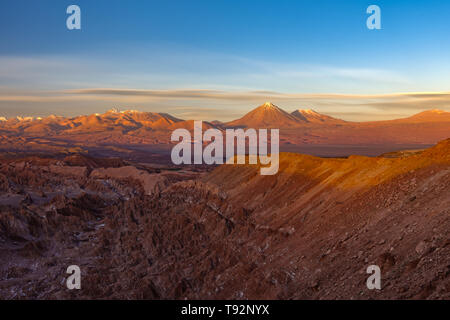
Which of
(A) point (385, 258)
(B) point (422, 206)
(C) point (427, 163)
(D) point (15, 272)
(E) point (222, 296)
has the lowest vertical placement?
(D) point (15, 272)

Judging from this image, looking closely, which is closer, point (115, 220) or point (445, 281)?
point (445, 281)

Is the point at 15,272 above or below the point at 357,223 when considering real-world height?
below

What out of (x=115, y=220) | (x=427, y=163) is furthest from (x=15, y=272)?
(x=427, y=163)

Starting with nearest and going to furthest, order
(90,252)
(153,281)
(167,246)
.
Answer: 1. (153,281)
2. (167,246)
3. (90,252)

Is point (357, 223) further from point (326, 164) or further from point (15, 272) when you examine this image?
point (15, 272)

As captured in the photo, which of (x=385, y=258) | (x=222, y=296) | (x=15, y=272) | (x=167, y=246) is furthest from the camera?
(x=167, y=246)

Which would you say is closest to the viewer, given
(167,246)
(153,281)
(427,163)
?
(427,163)

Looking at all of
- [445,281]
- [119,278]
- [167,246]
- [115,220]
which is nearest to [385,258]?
[445,281]

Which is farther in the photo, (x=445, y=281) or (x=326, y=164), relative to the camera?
(x=326, y=164)

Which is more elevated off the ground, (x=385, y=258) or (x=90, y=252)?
(x=385, y=258)
